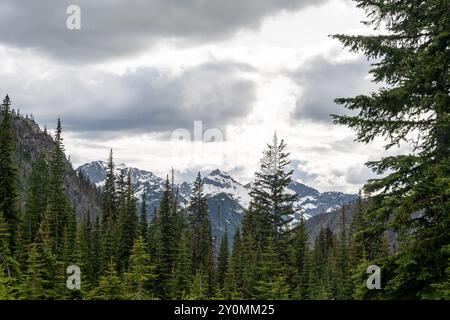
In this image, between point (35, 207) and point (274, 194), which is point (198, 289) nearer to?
point (274, 194)

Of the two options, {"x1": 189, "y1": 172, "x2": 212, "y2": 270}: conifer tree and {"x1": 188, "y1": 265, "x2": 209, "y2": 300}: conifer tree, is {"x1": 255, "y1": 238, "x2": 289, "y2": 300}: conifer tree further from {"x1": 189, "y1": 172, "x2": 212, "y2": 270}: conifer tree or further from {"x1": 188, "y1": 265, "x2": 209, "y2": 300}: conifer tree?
{"x1": 189, "y1": 172, "x2": 212, "y2": 270}: conifer tree

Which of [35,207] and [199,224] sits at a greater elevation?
[35,207]

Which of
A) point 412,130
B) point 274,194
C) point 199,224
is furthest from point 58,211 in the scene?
point 412,130

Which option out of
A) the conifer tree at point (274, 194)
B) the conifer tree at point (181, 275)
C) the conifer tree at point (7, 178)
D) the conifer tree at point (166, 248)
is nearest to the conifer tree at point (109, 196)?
the conifer tree at point (166, 248)

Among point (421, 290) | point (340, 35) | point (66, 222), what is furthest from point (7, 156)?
point (421, 290)

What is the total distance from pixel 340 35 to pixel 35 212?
174ft

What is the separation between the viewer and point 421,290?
483 inches

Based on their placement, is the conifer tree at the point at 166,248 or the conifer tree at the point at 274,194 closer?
the conifer tree at the point at 274,194

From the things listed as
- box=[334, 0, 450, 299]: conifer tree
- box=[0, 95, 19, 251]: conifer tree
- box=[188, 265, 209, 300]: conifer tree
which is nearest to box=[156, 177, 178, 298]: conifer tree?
box=[0, 95, 19, 251]: conifer tree

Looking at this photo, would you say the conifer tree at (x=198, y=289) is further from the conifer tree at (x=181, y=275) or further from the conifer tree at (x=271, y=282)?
the conifer tree at (x=181, y=275)

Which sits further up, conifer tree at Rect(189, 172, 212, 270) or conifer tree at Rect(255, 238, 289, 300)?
conifer tree at Rect(189, 172, 212, 270)

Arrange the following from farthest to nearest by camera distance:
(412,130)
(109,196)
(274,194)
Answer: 1. (109,196)
2. (274,194)
3. (412,130)

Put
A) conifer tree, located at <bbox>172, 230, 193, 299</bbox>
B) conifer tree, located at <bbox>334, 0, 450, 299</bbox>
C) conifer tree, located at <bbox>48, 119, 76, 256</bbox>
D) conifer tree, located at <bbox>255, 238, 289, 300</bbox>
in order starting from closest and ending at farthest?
1. conifer tree, located at <bbox>334, 0, 450, 299</bbox>
2. conifer tree, located at <bbox>255, 238, 289, 300</bbox>
3. conifer tree, located at <bbox>172, 230, 193, 299</bbox>
4. conifer tree, located at <bbox>48, 119, 76, 256</bbox>

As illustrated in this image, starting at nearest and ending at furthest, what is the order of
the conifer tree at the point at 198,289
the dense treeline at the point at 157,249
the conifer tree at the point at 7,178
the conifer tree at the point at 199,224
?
the conifer tree at the point at 198,289 < the dense treeline at the point at 157,249 < the conifer tree at the point at 7,178 < the conifer tree at the point at 199,224
